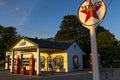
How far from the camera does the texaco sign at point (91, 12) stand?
3598 millimetres

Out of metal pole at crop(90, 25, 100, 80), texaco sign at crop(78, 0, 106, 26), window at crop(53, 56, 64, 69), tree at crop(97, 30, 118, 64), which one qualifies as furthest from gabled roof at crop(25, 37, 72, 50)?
metal pole at crop(90, 25, 100, 80)

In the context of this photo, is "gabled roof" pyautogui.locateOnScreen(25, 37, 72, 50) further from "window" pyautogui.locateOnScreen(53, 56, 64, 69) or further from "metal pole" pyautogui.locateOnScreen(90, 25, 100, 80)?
"metal pole" pyautogui.locateOnScreen(90, 25, 100, 80)

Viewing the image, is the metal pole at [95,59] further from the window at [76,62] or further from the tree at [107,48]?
the tree at [107,48]

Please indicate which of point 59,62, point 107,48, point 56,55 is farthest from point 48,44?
point 107,48

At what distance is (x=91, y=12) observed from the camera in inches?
147

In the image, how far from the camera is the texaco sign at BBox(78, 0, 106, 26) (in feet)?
11.8

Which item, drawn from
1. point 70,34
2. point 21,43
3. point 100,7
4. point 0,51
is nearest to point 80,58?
point 21,43

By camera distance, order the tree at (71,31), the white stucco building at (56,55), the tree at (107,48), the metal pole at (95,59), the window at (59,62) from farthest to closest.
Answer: the tree at (71,31), the tree at (107,48), the window at (59,62), the white stucco building at (56,55), the metal pole at (95,59)

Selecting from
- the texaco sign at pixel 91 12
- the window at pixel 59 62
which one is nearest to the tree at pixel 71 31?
the window at pixel 59 62

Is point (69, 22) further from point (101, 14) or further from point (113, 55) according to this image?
point (101, 14)

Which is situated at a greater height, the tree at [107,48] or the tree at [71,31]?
the tree at [71,31]

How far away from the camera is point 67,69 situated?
106ft

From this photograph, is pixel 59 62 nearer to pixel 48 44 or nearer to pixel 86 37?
pixel 48 44

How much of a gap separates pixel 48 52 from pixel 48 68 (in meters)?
2.47
